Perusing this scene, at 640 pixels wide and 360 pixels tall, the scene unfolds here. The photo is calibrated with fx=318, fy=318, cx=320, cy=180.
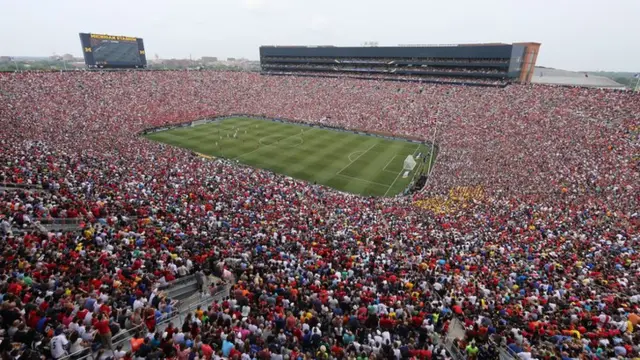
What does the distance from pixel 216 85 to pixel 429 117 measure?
47.9 metres

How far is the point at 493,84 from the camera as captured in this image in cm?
6022

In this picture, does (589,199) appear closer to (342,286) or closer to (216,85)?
(342,286)

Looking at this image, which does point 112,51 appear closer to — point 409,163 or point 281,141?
point 281,141

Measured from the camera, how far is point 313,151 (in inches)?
1688

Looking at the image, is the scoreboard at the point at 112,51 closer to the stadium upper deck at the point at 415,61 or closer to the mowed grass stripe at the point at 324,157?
the stadium upper deck at the point at 415,61

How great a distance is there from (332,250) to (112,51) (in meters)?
74.1

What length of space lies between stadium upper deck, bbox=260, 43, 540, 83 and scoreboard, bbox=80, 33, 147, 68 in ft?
102

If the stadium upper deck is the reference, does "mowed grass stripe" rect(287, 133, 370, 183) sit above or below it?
below

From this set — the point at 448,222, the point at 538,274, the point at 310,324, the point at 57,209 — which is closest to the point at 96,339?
the point at 310,324

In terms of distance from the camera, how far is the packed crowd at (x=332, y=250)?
8305 millimetres

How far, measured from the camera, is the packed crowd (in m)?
8.30

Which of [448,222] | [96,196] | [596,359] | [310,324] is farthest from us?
[448,222]

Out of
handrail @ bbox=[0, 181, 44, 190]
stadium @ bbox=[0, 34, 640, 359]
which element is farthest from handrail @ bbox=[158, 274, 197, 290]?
handrail @ bbox=[0, 181, 44, 190]

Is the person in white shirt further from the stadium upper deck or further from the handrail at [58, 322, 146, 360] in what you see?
the stadium upper deck
